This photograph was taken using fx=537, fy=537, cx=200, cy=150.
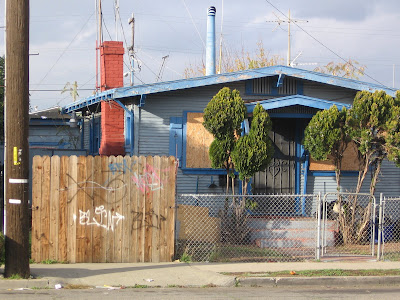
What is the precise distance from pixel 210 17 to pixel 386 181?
843 cm

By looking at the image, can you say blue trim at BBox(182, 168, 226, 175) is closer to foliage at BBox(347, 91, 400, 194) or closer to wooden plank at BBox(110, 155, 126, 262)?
foliage at BBox(347, 91, 400, 194)

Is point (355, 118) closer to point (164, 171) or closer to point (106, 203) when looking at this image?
point (164, 171)

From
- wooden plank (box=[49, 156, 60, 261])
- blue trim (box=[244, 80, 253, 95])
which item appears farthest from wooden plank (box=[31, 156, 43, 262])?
blue trim (box=[244, 80, 253, 95])

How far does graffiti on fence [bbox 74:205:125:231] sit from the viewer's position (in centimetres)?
998

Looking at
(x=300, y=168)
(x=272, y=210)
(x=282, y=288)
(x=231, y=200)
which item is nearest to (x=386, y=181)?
(x=300, y=168)

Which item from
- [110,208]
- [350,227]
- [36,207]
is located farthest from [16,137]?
[350,227]

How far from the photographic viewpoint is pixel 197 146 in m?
13.6

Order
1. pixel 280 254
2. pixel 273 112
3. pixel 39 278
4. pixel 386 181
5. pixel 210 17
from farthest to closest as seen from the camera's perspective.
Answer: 1. pixel 210 17
2. pixel 386 181
3. pixel 273 112
4. pixel 280 254
5. pixel 39 278

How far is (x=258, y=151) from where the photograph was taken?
1197cm

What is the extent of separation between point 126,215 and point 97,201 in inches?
→ 23.7

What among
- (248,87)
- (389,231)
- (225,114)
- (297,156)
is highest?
(248,87)

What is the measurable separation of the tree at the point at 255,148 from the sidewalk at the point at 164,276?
2507 millimetres

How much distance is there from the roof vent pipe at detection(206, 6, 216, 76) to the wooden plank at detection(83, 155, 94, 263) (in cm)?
835

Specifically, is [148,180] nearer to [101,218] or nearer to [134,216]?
[134,216]
